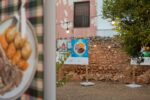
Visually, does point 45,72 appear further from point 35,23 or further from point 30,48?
point 35,23

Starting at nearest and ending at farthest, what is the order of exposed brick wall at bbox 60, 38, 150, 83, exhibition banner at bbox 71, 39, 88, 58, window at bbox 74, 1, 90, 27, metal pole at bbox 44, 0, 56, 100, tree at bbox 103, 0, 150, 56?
metal pole at bbox 44, 0, 56, 100 < tree at bbox 103, 0, 150, 56 < exhibition banner at bbox 71, 39, 88, 58 < exposed brick wall at bbox 60, 38, 150, 83 < window at bbox 74, 1, 90, 27

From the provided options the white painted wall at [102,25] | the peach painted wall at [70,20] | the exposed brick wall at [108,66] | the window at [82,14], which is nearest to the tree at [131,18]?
the exposed brick wall at [108,66]

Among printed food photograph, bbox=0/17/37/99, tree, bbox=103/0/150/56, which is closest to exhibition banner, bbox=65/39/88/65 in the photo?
tree, bbox=103/0/150/56

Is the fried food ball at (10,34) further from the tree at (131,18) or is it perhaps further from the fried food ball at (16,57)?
the tree at (131,18)

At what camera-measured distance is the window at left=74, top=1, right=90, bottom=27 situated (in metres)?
14.6

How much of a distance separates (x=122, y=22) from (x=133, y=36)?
515 millimetres

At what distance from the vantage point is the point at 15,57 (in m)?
1.74

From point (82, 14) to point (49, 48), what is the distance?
1340cm

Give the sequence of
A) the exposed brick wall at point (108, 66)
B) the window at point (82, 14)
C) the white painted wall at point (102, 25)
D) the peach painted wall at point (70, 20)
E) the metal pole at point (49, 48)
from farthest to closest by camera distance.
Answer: the window at point (82, 14) < the peach painted wall at point (70, 20) < the white painted wall at point (102, 25) < the exposed brick wall at point (108, 66) < the metal pole at point (49, 48)

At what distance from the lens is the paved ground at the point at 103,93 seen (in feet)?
26.5

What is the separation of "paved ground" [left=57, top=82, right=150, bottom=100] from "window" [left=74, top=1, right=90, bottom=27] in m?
5.02

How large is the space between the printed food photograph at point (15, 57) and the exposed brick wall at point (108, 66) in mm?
9197

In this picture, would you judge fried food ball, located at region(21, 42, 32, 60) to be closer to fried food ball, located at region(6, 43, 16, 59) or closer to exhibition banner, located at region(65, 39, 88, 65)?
fried food ball, located at region(6, 43, 16, 59)

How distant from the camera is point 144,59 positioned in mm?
10703
